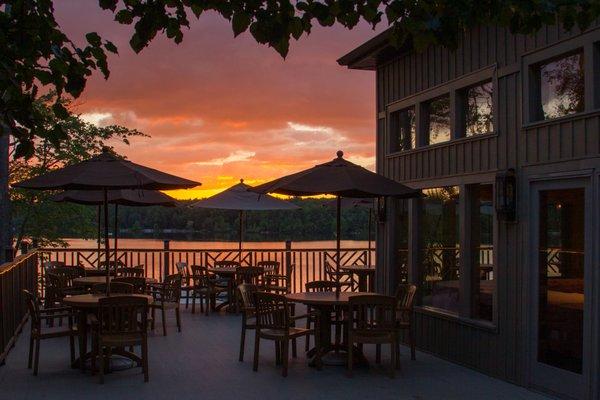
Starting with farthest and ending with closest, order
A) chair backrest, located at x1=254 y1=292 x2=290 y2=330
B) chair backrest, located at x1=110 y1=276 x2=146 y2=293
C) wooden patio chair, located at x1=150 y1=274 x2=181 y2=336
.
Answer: wooden patio chair, located at x1=150 y1=274 x2=181 y2=336
chair backrest, located at x1=110 y1=276 x2=146 y2=293
chair backrest, located at x1=254 y1=292 x2=290 y2=330

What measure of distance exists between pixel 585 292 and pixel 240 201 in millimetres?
9104

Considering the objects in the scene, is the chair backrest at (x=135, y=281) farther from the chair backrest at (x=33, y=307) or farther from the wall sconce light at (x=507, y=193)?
the wall sconce light at (x=507, y=193)

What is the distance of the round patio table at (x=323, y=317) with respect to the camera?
8867 millimetres

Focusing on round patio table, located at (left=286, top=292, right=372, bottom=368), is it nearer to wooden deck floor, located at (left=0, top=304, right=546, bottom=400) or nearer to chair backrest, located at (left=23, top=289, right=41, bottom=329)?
wooden deck floor, located at (left=0, top=304, right=546, bottom=400)

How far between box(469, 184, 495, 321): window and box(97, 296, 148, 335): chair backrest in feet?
12.6

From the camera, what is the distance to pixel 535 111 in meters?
8.06

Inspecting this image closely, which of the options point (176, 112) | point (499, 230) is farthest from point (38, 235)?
point (499, 230)

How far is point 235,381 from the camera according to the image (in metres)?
8.31

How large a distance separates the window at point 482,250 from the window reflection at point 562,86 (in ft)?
4.42

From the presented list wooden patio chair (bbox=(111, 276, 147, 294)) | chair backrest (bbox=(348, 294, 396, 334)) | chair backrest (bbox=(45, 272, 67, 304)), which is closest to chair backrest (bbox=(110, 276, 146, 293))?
wooden patio chair (bbox=(111, 276, 147, 294))

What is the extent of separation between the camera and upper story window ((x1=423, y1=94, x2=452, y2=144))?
9969 millimetres

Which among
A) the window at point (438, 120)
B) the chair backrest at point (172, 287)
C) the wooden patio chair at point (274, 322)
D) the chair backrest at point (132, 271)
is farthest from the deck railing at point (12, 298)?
the window at point (438, 120)

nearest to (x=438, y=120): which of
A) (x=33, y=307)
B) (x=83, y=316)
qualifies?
(x=83, y=316)

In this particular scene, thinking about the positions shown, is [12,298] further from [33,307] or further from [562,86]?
[562,86]
